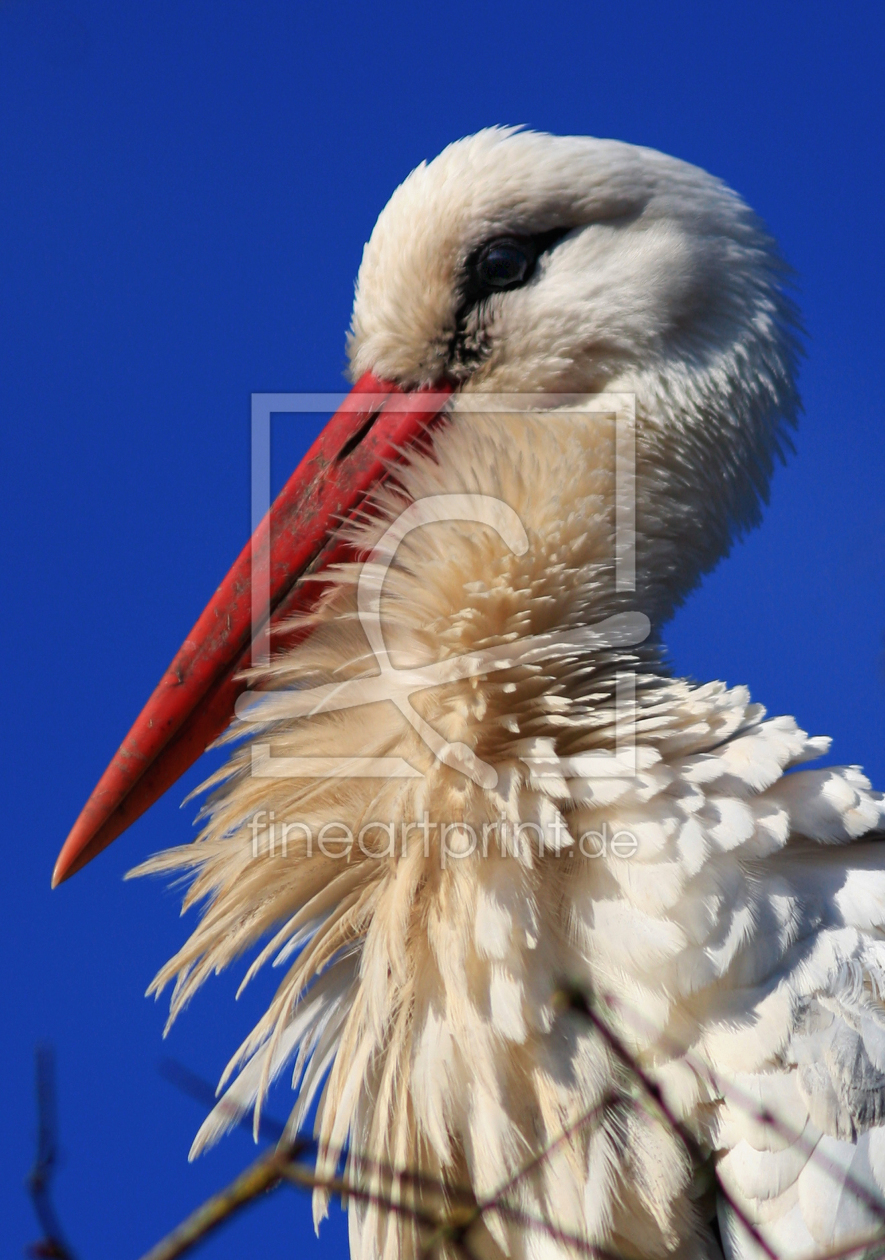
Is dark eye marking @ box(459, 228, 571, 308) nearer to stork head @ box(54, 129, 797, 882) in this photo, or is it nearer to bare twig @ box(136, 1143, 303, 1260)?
stork head @ box(54, 129, 797, 882)

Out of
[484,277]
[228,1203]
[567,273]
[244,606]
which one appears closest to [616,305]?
[567,273]

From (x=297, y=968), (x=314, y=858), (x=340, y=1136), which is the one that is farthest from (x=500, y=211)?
(x=340, y=1136)

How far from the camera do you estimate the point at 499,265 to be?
1751 mm

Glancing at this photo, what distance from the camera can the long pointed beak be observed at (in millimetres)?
1550

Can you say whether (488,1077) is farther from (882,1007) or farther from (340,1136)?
(882,1007)

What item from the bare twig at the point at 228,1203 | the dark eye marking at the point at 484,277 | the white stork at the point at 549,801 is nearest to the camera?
the bare twig at the point at 228,1203

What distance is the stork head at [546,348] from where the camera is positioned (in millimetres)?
1573

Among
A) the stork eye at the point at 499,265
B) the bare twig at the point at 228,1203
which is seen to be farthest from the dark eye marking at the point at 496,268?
the bare twig at the point at 228,1203

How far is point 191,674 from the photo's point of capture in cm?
158

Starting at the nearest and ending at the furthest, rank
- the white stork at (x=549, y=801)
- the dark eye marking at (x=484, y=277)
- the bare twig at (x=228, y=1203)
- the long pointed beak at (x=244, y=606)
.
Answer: the bare twig at (x=228, y=1203)
the white stork at (x=549, y=801)
the long pointed beak at (x=244, y=606)
the dark eye marking at (x=484, y=277)

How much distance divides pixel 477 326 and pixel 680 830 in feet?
2.82

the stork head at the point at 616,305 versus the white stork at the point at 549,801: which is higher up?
the stork head at the point at 616,305

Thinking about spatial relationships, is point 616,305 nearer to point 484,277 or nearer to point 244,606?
point 484,277

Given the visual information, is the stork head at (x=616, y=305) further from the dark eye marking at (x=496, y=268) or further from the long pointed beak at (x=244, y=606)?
the long pointed beak at (x=244, y=606)
